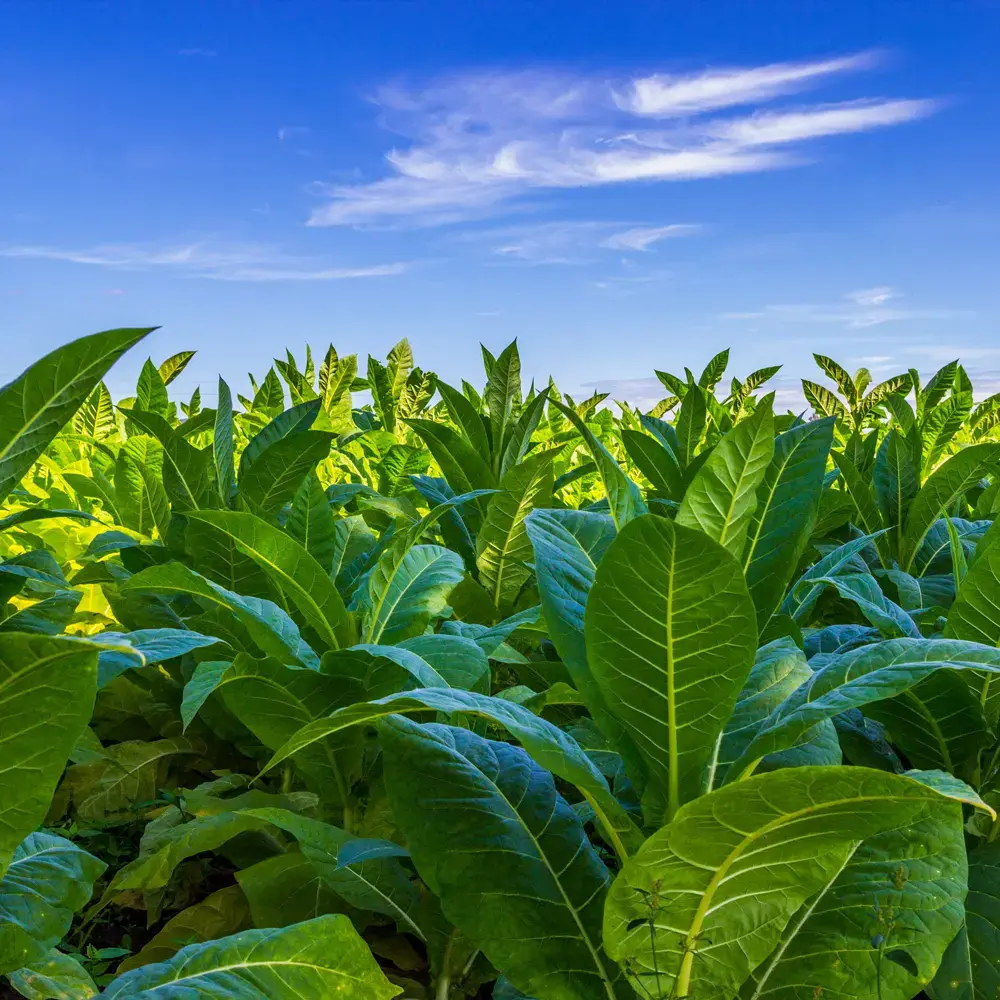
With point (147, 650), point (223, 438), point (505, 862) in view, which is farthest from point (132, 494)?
point (505, 862)

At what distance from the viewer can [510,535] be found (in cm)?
267

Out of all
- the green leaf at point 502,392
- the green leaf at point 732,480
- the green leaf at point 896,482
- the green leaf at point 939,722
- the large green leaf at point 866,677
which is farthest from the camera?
the green leaf at point 502,392

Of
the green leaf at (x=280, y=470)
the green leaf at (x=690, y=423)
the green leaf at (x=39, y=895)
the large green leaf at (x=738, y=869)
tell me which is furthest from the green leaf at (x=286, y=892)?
the green leaf at (x=690, y=423)

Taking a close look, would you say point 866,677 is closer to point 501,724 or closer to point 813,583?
point 501,724

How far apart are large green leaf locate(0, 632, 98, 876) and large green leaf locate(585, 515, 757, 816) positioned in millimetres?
646

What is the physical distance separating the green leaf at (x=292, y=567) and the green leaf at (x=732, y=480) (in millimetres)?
725

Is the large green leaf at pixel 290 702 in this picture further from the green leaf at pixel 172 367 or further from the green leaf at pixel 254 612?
the green leaf at pixel 172 367

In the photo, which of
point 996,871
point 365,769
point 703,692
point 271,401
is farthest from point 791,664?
point 271,401

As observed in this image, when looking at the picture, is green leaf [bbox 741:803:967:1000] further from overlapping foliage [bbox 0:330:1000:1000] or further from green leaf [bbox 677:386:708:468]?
green leaf [bbox 677:386:708:468]

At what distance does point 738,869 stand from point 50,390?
1.15 meters

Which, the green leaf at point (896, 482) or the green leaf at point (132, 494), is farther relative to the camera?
the green leaf at point (132, 494)

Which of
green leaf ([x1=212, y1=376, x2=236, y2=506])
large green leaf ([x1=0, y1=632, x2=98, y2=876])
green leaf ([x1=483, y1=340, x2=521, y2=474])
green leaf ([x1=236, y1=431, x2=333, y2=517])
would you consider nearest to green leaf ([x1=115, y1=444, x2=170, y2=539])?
green leaf ([x1=212, y1=376, x2=236, y2=506])

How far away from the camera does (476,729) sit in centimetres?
191

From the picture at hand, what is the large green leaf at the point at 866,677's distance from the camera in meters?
1.25
